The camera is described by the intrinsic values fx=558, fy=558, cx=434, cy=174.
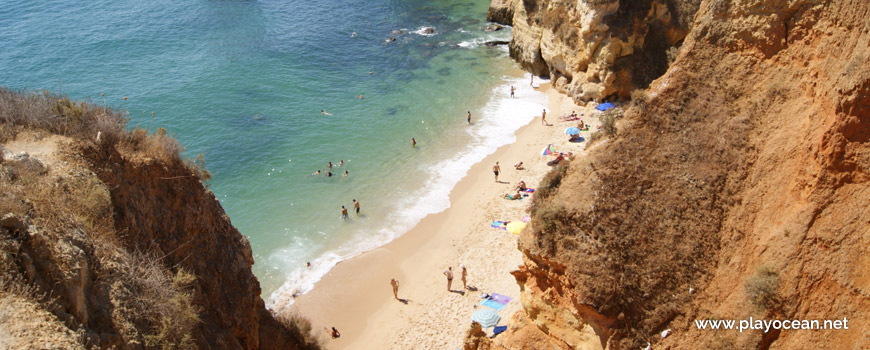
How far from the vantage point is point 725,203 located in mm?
13648

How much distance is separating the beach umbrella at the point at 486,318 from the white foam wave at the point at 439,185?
7815 millimetres

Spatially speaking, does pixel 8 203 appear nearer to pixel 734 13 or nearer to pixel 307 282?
pixel 307 282

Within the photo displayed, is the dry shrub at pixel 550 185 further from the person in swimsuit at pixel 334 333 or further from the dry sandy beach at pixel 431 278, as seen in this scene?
the person in swimsuit at pixel 334 333

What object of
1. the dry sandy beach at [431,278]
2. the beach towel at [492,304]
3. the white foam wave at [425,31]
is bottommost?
the dry sandy beach at [431,278]

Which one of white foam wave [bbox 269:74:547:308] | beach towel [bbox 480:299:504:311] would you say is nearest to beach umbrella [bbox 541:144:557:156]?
white foam wave [bbox 269:74:547:308]

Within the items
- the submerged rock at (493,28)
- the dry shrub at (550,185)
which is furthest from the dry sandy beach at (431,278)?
the submerged rock at (493,28)

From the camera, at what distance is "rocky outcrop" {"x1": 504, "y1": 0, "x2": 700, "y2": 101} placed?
104 ft

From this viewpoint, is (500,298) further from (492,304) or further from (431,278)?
(431,278)

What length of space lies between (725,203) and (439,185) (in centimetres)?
1706

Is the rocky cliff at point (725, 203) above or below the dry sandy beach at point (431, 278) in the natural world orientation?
above

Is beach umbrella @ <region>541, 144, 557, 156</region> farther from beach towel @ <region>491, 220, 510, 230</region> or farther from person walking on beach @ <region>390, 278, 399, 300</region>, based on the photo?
person walking on beach @ <region>390, 278, 399, 300</region>

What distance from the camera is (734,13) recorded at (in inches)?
591

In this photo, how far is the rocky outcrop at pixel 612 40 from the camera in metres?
31.7

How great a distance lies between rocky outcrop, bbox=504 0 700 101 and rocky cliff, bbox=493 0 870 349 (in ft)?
55.1
